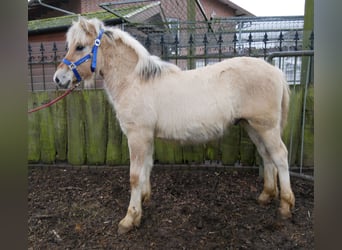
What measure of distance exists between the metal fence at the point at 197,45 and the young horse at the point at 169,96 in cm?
83

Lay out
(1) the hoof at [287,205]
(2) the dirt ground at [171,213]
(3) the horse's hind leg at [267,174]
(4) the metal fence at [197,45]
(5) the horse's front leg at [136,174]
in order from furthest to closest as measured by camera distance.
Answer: (4) the metal fence at [197,45]
(3) the horse's hind leg at [267,174]
(1) the hoof at [287,205]
(5) the horse's front leg at [136,174]
(2) the dirt ground at [171,213]

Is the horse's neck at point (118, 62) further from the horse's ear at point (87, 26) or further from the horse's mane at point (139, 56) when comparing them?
the horse's ear at point (87, 26)

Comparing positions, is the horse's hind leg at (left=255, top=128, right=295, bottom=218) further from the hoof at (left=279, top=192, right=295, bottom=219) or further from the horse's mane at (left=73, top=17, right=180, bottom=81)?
the horse's mane at (left=73, top=17, right=180, bottom=81)

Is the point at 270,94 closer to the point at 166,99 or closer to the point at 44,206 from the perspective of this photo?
the point at 166,99

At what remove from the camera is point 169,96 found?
302 cm

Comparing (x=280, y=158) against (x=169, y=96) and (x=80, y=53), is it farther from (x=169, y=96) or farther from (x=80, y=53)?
(x=80, y=53)

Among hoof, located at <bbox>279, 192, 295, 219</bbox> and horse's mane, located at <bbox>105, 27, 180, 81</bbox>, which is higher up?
horse's mane, located at <bbox>105, 27, 180, 81</bbox>

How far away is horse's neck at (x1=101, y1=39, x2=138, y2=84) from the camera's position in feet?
10.4

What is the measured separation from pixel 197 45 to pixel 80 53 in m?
2.90

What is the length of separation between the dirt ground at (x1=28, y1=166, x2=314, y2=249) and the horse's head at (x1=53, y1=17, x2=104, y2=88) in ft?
5.28

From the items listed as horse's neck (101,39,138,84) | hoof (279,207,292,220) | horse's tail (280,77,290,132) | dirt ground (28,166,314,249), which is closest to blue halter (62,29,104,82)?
horse's neck (101,39,138,84)

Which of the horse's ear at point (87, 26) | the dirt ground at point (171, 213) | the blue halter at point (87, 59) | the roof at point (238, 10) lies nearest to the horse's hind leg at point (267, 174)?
the dirt ground at point (171, 213)

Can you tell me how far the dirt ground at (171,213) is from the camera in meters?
2.74

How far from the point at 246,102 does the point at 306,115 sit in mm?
1677
